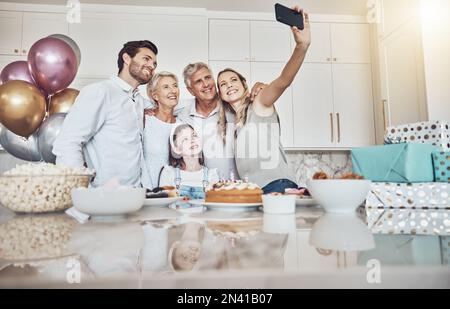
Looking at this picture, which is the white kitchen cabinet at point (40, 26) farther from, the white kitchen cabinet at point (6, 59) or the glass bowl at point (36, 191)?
the glass bowl at point (36, 191)

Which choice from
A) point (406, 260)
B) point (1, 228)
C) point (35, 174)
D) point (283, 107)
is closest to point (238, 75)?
point (283, 107)

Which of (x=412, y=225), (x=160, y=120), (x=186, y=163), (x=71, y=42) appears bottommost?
(x=412, y=225)

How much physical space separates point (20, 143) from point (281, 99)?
84.4 inches

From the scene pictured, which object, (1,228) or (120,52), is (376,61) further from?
(1,228)

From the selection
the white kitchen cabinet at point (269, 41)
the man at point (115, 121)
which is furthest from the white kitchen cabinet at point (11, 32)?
the white kitchen cabinet at point (269, 41)

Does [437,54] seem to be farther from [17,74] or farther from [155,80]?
[17,74]

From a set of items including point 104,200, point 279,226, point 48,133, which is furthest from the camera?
point 48,133

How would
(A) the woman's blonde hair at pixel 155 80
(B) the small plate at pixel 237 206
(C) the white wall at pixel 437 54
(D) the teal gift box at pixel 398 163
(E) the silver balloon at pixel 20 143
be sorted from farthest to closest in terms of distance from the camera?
(A) the woman's blonde hair at pixel 155 80, (E) the silver balloon at pixel 20 143, (C) the white wall at pixel 437 54, (D) the teal gift box at pixel 398 163, (B) the small plate at pixel 237 206

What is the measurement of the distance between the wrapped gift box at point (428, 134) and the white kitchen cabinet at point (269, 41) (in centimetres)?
164

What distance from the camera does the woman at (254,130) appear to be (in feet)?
9.64

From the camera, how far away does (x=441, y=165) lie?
3.73 feet

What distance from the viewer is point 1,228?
629mm

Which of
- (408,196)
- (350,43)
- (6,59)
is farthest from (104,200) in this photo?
(350,43)

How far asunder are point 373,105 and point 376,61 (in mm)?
395
